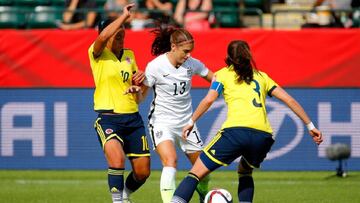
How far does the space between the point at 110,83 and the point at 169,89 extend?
0.67m

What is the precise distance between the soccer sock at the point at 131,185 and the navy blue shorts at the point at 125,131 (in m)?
0.36

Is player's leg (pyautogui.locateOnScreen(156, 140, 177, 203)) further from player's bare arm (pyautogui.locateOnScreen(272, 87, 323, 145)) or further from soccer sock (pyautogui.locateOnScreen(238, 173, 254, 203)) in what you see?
player's bare arm (pyautogui.locateOnScreen(272, 87, 323, 145))

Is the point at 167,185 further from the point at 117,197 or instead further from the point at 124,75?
the point at 124,75

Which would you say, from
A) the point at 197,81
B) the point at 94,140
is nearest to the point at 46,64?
the point at 94,140

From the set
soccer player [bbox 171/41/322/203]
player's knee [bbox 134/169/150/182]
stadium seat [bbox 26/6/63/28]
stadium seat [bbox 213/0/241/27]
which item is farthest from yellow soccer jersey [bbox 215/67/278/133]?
stadium seat [bbox 26/6/63/28]

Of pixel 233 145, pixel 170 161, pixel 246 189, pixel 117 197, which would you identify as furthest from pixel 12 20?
pixel 233 145

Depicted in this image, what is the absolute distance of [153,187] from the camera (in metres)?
14.1

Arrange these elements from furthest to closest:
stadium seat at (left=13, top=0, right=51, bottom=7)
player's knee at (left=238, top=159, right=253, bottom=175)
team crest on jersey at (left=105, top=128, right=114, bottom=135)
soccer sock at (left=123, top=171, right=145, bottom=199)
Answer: stadium seat at (left=13, top=0, right=51, bottom=7)
soccer sock at (left=123, top=171, right=145, bottom=199)
team crest on jersey at (left=105, top=128, right=114, bottom=135)
player's knee at (left=238, top=159, right=253, bottom=175)

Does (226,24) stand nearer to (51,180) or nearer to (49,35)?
(49,35)

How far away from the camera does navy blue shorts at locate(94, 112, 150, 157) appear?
10297 millimetres

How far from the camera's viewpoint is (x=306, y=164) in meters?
16.3

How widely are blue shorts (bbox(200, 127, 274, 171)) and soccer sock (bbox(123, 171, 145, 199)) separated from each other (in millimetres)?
1533

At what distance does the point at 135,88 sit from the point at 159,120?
2.05 feet

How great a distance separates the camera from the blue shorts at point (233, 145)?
930 centimetres
